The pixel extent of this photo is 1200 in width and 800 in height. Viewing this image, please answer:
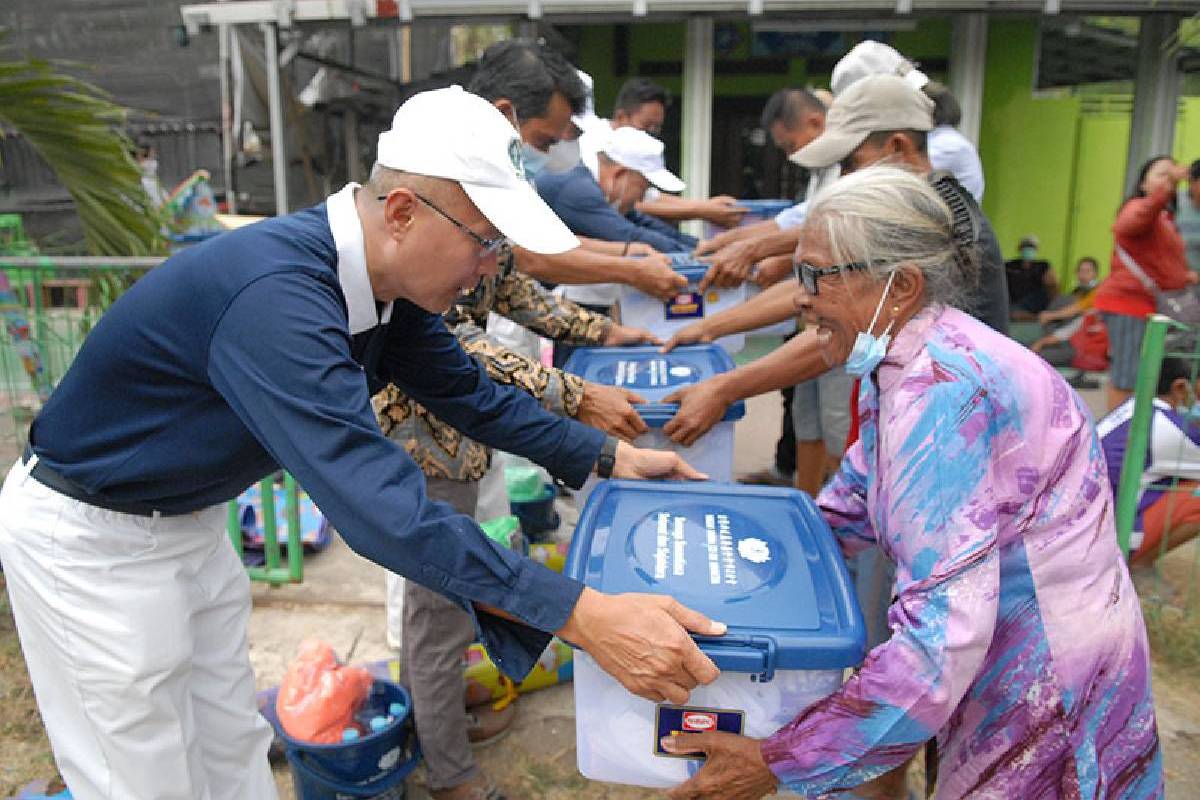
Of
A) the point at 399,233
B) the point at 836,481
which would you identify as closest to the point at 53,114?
the point at 399,233

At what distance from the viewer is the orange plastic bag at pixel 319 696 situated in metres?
2.40

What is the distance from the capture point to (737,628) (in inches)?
55.0

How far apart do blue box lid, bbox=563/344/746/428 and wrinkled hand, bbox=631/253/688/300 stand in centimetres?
24

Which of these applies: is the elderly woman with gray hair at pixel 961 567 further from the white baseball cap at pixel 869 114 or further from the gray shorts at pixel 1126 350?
the gray shorts at pixel 1126 350

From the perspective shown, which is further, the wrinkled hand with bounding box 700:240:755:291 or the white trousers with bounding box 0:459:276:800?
the wrinkled hand with bounding box 700:240:755:291

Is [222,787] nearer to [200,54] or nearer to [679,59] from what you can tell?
[679,59]

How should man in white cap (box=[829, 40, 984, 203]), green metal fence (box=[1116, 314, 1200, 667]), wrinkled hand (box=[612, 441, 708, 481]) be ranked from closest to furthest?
wrinkled hand (box=[612, 441, 708, 481]), green metal fence (box=[1116, 314, 1200, 667]), man in white cap (box=[829, 40, 984, 203])

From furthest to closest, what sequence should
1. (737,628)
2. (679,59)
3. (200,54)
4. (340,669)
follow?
(200,54), (679,59), (340,669), (737,628)

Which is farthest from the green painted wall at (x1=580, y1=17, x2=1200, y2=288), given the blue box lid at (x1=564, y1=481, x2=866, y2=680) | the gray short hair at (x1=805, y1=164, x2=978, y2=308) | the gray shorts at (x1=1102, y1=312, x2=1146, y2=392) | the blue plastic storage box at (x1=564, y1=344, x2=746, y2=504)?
the gray short hair at (x1=805, y1=164, x2=978, y2=308)

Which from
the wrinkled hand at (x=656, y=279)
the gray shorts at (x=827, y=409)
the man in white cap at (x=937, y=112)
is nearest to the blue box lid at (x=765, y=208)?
the gray shorts at (x=827, y=409)

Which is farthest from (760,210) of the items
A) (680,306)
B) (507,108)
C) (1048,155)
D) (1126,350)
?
(1048,155)

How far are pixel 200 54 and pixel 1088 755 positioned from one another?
12.7 metres

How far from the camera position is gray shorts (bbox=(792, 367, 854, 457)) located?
372cm

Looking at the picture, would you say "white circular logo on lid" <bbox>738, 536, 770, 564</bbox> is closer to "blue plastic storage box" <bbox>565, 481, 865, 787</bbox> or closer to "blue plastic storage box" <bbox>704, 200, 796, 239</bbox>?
"blue plastic storage box" <bbox>565, 481, 865, 787</bbox>
